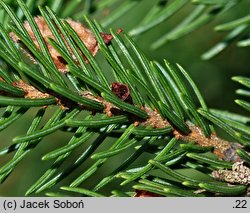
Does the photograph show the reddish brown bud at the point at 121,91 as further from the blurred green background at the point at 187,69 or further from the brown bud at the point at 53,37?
the blurred green background at the point at 187,69

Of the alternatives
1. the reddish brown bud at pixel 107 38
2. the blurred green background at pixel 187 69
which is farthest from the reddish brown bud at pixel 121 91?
the blurred green background at pixel 187 69

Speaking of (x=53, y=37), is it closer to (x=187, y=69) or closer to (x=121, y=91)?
(x=121, y=91)

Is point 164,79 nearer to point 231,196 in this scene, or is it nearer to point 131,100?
point 131,100

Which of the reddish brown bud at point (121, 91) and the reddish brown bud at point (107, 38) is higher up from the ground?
the reddish brown bud at point (107, 38)

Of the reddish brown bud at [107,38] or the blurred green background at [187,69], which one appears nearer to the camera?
the reddish brown bud at [107,38]

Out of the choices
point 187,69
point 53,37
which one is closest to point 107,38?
point 53,37

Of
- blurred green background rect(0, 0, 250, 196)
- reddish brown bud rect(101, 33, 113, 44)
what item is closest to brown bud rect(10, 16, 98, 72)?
reddish brown bud rect(101, 33, 113, 44)

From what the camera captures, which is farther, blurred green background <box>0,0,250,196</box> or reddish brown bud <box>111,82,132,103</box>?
blurred green background <box>0,0,250,196</box>

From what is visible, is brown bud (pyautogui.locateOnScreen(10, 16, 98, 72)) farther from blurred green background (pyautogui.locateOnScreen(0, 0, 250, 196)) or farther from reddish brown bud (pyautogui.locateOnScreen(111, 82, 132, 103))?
blurred green background (pyautogui.locateOnScreen(0, 0, 250, 196))

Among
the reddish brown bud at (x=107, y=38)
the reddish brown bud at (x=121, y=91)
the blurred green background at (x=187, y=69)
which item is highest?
the blurred green background at (x=187, y=69)
